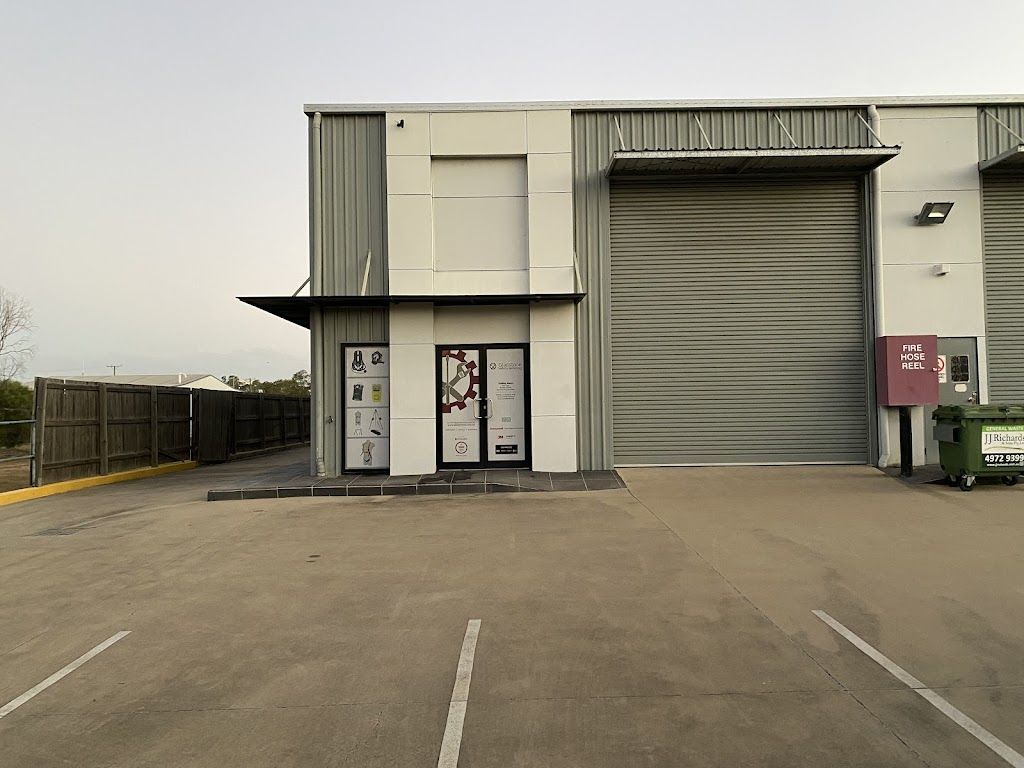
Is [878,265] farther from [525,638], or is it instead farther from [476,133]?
[525,638]

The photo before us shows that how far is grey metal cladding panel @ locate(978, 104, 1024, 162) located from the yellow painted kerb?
20.1 m

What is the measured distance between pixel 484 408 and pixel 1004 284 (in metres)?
11.2

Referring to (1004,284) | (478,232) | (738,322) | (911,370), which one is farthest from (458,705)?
(1004,284)

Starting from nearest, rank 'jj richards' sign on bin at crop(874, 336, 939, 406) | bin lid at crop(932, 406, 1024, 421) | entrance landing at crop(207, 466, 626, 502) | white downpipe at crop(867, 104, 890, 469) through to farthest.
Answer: bin lid at crop(932, 406, 1024, 421) < entrance landing at crop(207, 466, 626, 502) < 'jj richards' sign on bin at crop(874, 336, 939, 406) < white downpipe at crop(867, 104, 890, 469)

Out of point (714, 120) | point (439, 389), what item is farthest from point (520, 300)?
point (714, 120)

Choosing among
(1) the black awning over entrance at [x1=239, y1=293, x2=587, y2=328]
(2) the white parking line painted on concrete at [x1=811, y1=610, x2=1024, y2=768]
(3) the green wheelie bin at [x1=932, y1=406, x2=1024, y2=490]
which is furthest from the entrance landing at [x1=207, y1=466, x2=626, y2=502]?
(2) the white parking line painted on concrete at [x1=811, y1=610, x2=1024, y2=768]

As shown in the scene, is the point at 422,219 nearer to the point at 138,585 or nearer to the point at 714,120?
the point at 714,120

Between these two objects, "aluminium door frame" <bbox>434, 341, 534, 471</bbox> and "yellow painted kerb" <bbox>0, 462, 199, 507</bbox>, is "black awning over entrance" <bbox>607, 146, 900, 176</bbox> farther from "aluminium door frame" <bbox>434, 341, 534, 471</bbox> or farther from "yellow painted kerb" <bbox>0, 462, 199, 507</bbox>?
"yellow painted kerb" <bbox>0, 462, 199, 507</bbox>

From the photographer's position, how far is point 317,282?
14047 millimetres

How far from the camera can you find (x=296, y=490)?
12195mm

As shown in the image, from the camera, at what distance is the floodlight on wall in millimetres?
13922

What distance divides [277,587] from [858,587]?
5.37 meters

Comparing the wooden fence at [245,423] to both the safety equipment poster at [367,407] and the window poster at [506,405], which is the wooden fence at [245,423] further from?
the window poster at [506,405]

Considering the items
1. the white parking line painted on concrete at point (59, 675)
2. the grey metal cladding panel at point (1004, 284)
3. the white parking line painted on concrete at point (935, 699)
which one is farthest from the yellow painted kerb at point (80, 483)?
the grey metal cladding panel at point (1004, 284)
